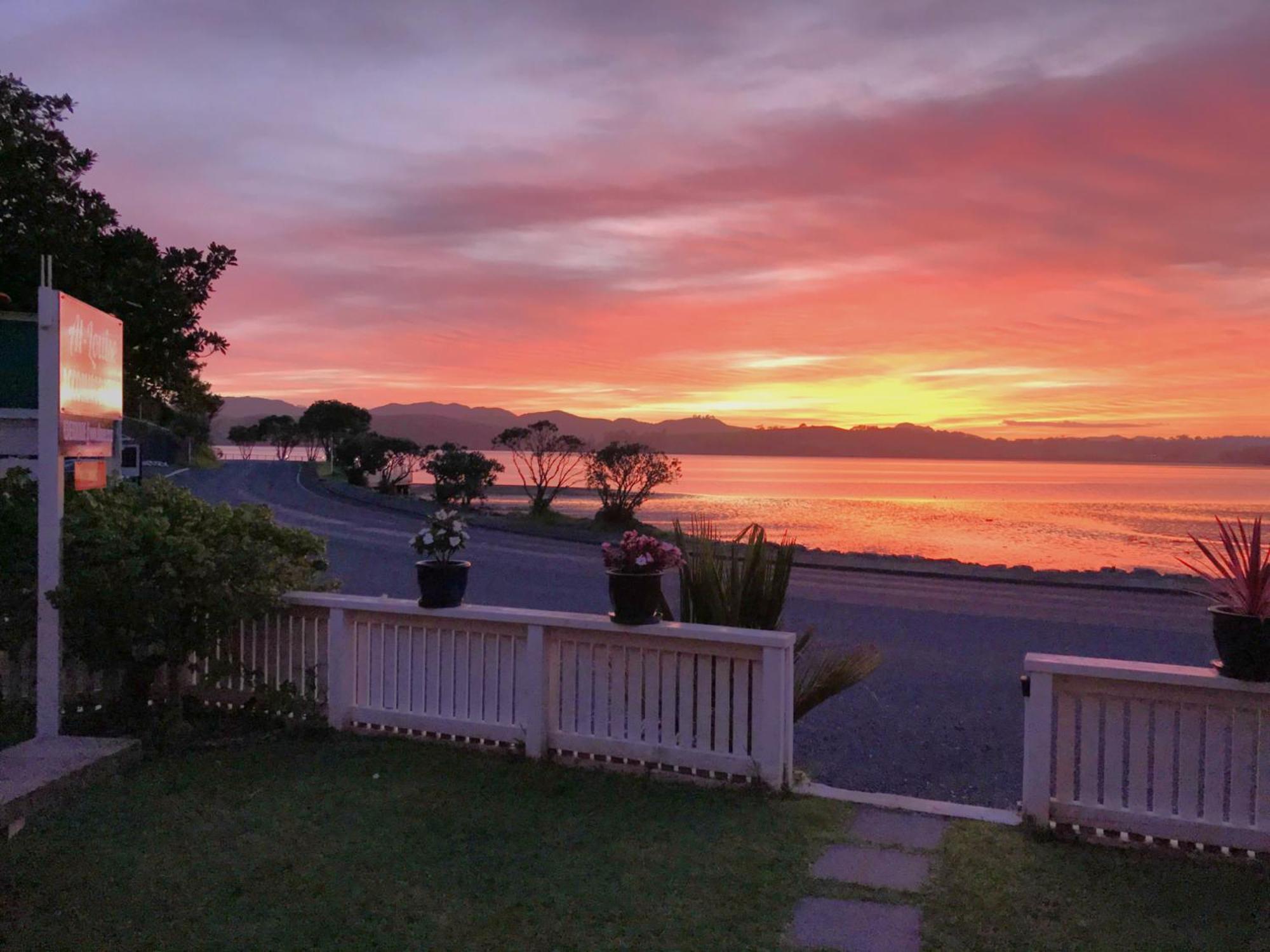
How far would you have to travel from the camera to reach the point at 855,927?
11.6ft

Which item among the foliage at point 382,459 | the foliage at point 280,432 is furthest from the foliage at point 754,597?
the foliage at point 280,432

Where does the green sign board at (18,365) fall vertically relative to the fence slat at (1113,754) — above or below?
above

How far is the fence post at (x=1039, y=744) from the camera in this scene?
446 cm

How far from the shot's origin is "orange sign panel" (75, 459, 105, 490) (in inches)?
233

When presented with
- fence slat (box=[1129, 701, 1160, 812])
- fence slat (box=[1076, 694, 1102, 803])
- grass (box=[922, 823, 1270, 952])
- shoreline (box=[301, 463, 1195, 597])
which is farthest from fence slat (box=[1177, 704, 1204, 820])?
shoreline (box=[301, 463, 1195, 597])

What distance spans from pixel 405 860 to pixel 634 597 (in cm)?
177

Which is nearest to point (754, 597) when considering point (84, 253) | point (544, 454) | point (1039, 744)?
point (1039, 744)

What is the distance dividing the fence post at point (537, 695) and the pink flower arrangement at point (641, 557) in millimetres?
581

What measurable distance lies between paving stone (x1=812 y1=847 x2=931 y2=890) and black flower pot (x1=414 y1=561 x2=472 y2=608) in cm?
261

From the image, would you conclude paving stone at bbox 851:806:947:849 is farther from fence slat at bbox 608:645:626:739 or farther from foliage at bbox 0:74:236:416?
foliage at bbox 0:74:236:416

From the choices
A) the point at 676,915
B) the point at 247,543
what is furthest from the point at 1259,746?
the point at 247,543

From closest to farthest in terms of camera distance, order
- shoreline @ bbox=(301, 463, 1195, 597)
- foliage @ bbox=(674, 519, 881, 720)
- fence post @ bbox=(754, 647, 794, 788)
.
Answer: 1. fence post @ bbox=(754, 647, 794, 788)
2. foliage @ bbox=(674, 519, 881, 720)
3. shoreline @ bbox=(301, 463, 1195, 597)

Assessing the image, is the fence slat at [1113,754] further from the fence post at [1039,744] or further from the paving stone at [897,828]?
the paving stone at [897,828]

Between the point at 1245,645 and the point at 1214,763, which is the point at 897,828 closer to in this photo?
the point at 1214,763
